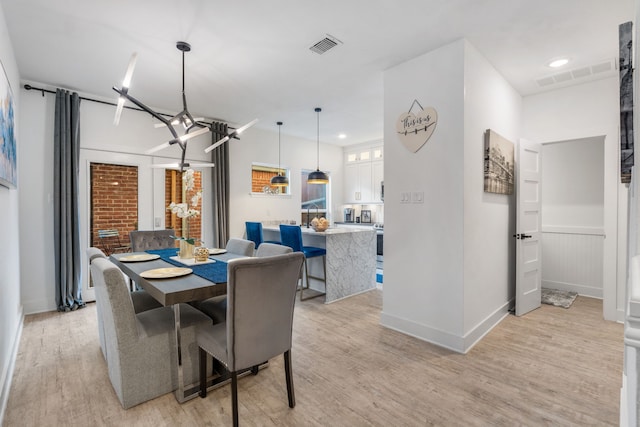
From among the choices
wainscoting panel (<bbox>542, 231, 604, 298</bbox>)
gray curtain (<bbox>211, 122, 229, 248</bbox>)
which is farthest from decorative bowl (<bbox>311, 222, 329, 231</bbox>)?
wainscoting panel (<bbox>542, 231, 604, 298</bbox>)

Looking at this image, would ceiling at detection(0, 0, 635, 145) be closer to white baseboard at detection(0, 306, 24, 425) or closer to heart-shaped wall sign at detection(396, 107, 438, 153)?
heart-shaped wall sign at detection(396, 107, 438, 153)

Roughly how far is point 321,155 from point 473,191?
440cm

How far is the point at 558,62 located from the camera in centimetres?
309

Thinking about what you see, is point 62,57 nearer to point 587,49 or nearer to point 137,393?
point 137,393

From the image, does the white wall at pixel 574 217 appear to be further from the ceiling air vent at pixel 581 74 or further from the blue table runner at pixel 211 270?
the blue table runner at pixel 211 270

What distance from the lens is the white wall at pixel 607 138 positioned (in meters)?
3.34

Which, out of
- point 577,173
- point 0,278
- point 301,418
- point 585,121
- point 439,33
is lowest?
point 301,418

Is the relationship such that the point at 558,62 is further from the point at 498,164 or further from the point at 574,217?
the point at 574,217

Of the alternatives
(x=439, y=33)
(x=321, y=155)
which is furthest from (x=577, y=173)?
(x=321, y=155)

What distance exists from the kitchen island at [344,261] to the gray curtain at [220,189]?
139cm

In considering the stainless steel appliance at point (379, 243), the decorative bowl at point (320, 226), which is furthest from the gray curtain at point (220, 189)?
the stainless steel appliance at point (379, 243)

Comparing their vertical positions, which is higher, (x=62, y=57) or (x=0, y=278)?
(x=62, y=57)

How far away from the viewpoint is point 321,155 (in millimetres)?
6840

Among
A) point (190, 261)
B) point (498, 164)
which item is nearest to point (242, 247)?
point (190, 261)
